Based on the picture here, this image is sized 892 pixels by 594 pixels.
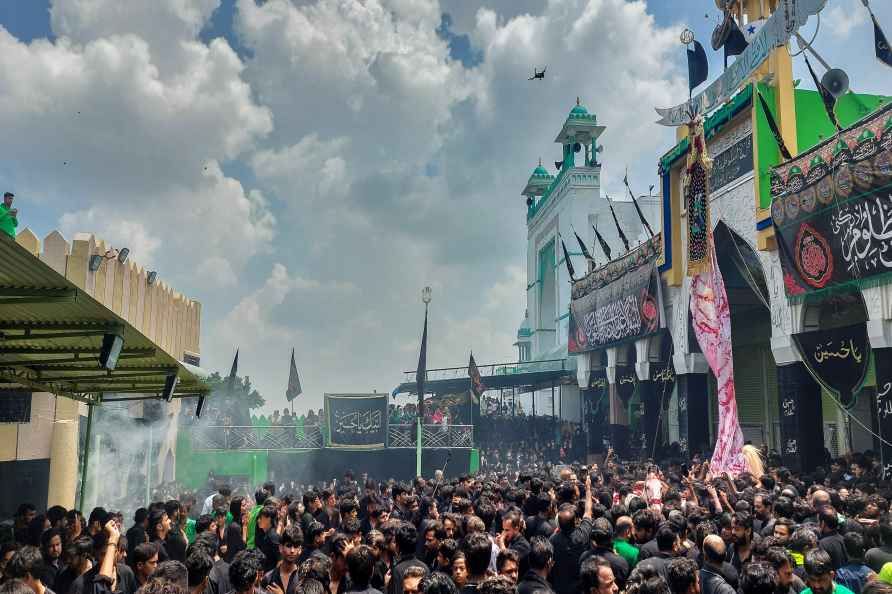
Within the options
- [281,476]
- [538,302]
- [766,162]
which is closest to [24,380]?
[766,162]

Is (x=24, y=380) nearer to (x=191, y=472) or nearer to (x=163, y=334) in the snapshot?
(x=163, y=334)

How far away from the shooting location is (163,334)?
20766 millimetres

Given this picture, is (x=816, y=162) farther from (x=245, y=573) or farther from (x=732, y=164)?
(x=245, y=573)

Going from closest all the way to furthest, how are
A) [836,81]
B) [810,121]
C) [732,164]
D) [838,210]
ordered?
1. [838,210]
2. [836,81]
3. [810,121]
4. [732,164]

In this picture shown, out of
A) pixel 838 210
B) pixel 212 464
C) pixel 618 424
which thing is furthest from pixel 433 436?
pixel 838 210

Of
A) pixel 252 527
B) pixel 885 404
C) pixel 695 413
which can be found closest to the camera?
pixel 252 527

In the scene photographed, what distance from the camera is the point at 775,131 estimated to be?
17297mm

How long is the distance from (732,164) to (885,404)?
758 cm

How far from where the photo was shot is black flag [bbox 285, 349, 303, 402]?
29922mm

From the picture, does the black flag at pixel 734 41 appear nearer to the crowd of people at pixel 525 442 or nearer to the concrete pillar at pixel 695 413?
the concrete pillar at pixel 695 413

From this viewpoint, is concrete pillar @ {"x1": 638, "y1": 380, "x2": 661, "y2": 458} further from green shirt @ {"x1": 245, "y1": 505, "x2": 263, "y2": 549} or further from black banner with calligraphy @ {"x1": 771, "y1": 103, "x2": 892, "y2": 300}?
green shirt @ {"x1": 245, "y1": 505, "x2": 263, "y2": 549}

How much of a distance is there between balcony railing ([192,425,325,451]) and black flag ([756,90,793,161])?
17.5 meters

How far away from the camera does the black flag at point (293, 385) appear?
29.9m

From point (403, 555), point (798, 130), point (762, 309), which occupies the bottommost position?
point (403, 555)
